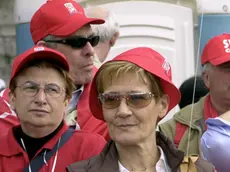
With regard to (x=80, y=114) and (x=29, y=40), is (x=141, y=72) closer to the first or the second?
(x=80, y=114)

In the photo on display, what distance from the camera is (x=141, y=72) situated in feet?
11.6

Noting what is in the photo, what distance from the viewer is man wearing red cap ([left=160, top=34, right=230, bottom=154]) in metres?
4.79

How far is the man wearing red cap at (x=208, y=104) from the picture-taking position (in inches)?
189

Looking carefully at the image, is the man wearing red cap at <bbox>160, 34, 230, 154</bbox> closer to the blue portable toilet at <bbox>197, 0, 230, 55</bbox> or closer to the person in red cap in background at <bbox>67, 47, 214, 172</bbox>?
the person in red cap in background at <bbox>67, 47, 214, 172</bbox>

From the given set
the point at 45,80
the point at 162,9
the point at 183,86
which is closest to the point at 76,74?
the point at 45,80

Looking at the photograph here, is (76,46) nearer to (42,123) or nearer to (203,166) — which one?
(42,123)

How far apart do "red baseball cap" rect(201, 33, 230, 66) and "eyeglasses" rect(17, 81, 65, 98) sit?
1194 mm

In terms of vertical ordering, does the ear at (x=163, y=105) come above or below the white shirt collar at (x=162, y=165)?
above

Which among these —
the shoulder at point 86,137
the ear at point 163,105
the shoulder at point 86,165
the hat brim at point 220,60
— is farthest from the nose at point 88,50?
the shoulder at point 86,165

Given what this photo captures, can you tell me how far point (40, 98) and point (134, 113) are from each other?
49 centimetres

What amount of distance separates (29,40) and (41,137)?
339 cm

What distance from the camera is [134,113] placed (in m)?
3.53

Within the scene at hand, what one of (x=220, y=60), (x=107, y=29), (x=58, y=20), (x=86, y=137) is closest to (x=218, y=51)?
(x=220, y=60)

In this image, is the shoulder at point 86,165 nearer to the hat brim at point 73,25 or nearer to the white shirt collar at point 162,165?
the white shirt collar at point 162,165
